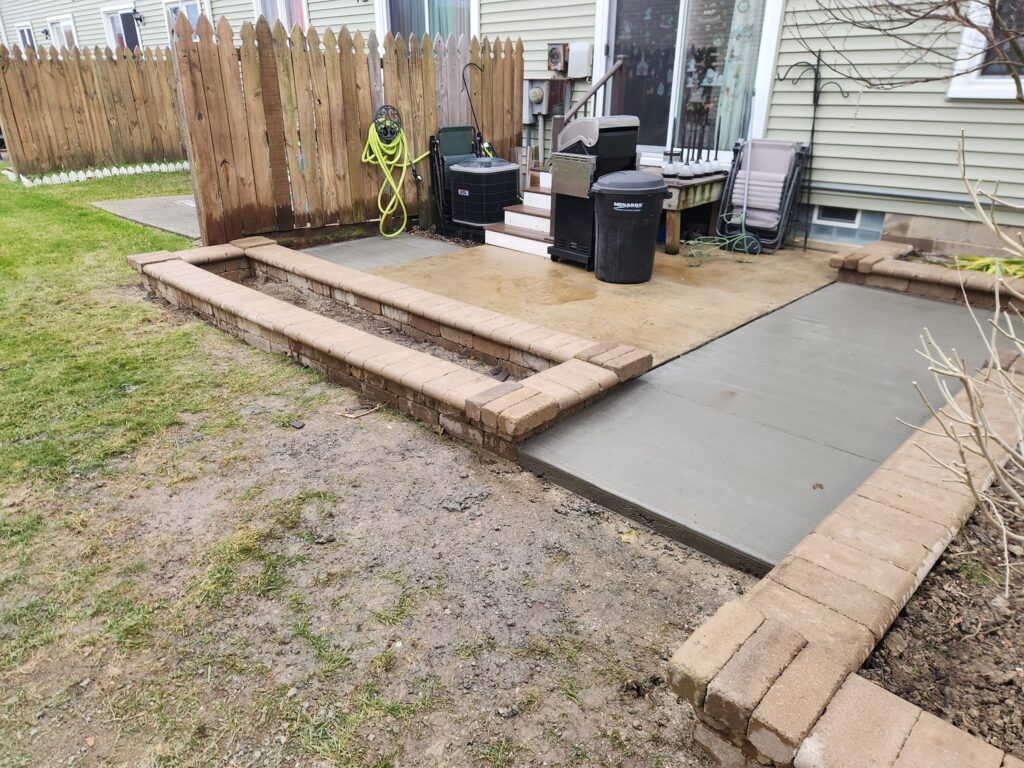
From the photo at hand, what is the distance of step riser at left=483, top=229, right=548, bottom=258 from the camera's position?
568cm

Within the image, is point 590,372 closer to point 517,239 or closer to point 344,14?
point 517,239

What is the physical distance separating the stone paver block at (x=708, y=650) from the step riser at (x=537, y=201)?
487 centimetres

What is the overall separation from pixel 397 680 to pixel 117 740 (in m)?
0.65

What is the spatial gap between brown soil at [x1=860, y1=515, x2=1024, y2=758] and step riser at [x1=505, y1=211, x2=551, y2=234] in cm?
440

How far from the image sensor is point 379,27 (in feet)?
30.6

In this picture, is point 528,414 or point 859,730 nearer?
point 859,730

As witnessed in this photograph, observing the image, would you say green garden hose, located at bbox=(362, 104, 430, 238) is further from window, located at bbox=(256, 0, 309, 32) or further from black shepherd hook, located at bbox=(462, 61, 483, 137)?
window, located at bbox=(256, 0, 309, 32)

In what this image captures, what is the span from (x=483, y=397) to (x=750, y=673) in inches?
61.2

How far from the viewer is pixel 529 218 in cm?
596

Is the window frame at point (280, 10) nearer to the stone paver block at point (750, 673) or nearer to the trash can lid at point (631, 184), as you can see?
the trash can lid at point (631, 184)

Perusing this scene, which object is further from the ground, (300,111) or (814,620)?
(300,111)

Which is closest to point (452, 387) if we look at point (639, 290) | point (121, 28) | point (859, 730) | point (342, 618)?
point (342, 618)

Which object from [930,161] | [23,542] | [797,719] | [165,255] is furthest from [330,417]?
[930,161]

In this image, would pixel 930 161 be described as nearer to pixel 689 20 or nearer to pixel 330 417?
pixel 689 20
